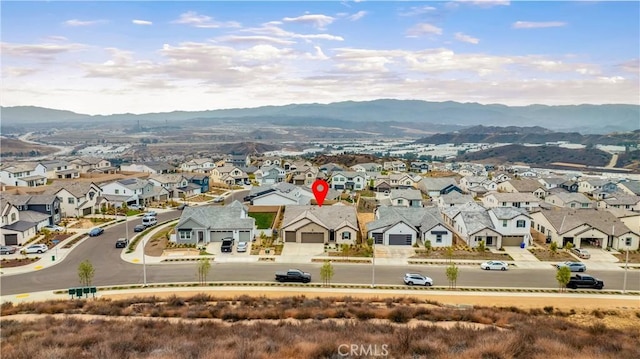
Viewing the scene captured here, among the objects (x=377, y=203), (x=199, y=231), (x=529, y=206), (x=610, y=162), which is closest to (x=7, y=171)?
(x=199, y=231)

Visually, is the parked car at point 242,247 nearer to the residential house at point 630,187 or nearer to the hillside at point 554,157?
the residential house at point 630,187

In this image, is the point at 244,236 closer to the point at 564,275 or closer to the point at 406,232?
the point at 406,232

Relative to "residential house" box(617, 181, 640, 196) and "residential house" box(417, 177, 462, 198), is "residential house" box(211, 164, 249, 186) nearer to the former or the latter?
"residential house" box(417, 177, 462, 198)

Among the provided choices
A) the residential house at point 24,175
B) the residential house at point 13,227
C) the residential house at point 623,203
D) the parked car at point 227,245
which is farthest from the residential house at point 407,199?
the residential house at point 24,175

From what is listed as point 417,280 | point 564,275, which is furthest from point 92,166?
point 564,275

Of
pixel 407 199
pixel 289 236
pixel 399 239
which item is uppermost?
pixel 407 199

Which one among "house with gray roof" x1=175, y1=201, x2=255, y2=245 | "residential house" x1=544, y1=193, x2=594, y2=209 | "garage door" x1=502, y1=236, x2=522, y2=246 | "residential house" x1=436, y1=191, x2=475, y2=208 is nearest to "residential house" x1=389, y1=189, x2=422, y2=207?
"residential house" x1=436, y1=191, x2=475, y2=208
